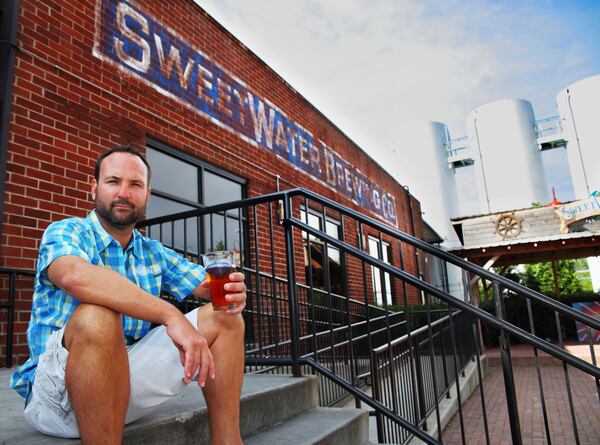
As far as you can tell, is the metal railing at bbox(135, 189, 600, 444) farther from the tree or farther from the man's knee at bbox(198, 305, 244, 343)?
the tree

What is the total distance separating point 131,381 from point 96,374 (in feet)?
0.71

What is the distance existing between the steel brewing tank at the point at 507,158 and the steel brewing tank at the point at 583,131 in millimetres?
1930

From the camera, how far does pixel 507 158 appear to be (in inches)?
1164

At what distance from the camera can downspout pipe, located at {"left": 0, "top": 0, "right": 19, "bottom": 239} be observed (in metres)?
3.33

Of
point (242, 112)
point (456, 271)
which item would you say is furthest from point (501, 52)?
point (242, 112)

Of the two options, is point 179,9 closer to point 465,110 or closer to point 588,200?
point 588,200

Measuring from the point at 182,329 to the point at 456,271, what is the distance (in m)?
22.0

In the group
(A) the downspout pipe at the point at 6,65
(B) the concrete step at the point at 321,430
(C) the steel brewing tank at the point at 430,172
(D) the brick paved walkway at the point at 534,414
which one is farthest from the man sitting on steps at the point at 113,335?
(C) the steel brewing tank at the point at 430,172

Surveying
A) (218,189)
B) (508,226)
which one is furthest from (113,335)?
(508,226)

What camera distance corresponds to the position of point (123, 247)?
1756 mm

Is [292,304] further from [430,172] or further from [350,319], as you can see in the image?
[430,172]

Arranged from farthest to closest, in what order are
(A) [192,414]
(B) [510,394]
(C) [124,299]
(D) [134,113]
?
(D) [134,113] → (B) [510,394] → (A) [192,414] → (C) [124,299]

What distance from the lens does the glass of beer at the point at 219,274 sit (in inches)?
59.4

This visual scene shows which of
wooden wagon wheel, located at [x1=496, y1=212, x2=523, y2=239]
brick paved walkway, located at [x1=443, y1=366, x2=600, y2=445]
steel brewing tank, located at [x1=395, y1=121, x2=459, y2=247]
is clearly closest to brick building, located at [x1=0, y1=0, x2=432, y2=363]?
brick paved walkway, located at [x1=443, y1=366, x2=600, y2=445]
